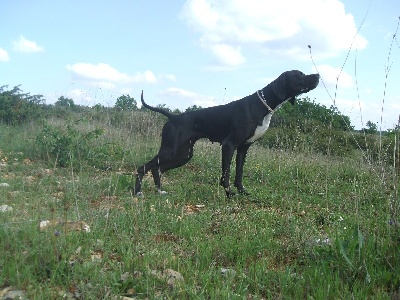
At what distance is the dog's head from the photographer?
6.13 meters

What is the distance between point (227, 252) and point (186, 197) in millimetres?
2537

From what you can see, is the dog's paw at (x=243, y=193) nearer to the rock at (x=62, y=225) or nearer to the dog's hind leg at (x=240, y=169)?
the dog's hind leg at (x=240, y=169)

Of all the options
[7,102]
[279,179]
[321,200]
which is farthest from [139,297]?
[7,102]

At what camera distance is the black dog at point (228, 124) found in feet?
19.8

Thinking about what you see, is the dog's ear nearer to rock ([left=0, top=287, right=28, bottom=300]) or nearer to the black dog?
the black dog

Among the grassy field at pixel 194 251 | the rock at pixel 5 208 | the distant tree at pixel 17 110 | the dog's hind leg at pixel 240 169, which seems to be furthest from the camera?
the distant tree at pixel 17 110

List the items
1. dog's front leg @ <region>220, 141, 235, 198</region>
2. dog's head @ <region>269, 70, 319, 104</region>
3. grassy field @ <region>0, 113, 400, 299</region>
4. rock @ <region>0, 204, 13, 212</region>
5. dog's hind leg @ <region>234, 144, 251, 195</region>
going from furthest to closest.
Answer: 1. dog's hind leg @ <region>234, 144, 251, 195</region>
2. dog's head @ <region>269, 70, 319, 104</region>
3. dog's front leg @ <region>220, 141, 235, 198</region>
4. rock @ <region>0, 204, 13, 212</region>
5. grassy field @ <region>0, 113, 400, 299</region>

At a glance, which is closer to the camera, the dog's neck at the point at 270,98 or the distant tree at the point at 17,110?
the dog's neck at the point at 270,98

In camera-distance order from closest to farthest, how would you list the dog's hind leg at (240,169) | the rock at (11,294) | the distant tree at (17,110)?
the rock at (11,294), the dog's hind leg at (240,169), the distant tree at (17,110)

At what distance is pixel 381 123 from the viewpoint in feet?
9.57

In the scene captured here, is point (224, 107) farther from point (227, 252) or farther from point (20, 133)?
point (20, 133)

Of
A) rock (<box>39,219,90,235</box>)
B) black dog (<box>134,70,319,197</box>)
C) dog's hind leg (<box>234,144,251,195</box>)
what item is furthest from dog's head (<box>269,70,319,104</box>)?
rock (<box>39,219,90,235</box>)

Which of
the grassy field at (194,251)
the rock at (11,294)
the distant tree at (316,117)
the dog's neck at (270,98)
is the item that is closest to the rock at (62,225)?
the grassy field at (194,251)

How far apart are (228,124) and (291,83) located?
1.05 metres
